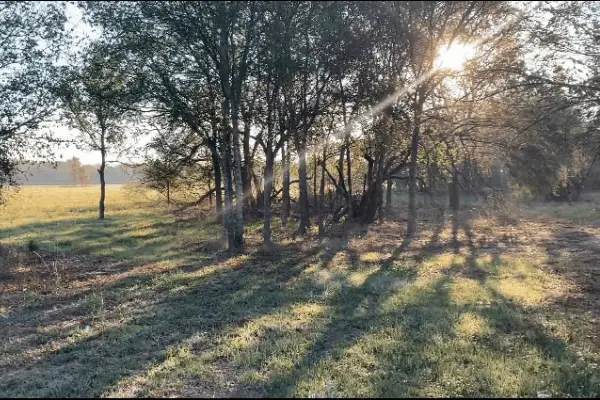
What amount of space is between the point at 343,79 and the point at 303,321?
14.9 m

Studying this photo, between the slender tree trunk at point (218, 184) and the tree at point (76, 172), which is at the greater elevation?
the tree at point (76, 172)

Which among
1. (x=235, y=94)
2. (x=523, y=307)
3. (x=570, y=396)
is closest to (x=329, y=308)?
(x=523, y=307)

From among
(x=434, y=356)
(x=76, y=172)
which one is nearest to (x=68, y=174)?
(x=76, y=172)

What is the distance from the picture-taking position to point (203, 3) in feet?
51.0

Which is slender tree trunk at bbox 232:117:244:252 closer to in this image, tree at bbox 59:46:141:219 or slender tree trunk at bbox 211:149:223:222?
tree at bbox 59:46:141:219

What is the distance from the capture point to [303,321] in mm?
9562

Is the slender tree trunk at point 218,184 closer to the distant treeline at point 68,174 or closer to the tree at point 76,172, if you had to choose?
the distant treeline at point 68,174

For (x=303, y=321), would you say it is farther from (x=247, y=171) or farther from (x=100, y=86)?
(x=247, y=171)

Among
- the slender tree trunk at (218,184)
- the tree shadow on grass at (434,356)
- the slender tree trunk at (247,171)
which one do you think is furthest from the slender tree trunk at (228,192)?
the tree shadow on grass at (434,356)

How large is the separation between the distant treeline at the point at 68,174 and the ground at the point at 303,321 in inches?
130

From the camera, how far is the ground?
255 inches

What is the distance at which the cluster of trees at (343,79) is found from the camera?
36.9 ft

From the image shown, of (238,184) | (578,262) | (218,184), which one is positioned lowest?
(578,262)

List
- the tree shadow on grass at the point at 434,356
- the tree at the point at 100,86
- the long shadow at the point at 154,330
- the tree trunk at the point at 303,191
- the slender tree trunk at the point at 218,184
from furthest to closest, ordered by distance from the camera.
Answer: the slender tree trunk at the point at 218,184 → the tree trunk at the point at 303,191 → the tree at the point at 100,86 → the long shadow at the point at 154,330 → the tree shadow on grass at the point at 434,356
